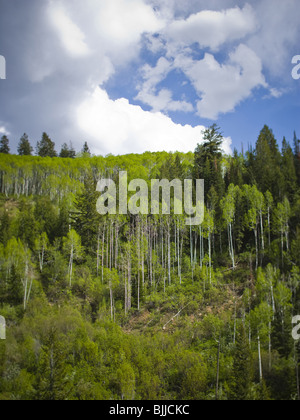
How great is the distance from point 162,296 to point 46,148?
256 ft

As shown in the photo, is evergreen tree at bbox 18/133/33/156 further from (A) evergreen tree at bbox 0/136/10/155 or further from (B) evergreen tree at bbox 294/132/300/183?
(B) evergreen tree at bbox 294/132/300/183

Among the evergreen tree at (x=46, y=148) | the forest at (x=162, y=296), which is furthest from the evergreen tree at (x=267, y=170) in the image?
the evergreen tree at (x=46, y=148)

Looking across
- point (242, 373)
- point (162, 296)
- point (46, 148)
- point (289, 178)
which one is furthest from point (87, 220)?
point (46, 148)

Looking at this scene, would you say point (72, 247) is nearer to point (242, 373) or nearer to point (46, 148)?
point (242, 373)

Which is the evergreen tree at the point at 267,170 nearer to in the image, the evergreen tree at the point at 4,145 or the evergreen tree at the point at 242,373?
the evergreen tree at the point at 242,373

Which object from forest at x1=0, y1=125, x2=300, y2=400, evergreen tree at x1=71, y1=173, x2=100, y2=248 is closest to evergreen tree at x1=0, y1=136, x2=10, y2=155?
forest at x1=0, y1=125, x2=300, y2=400

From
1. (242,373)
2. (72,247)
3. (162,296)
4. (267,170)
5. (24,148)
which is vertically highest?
(24,148)

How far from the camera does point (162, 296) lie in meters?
32.8

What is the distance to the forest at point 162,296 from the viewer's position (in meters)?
19.7

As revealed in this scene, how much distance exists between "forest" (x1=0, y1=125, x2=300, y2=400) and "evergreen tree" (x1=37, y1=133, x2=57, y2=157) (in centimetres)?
4027

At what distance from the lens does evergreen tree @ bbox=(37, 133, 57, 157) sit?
9156cm

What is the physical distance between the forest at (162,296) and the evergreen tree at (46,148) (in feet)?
132
